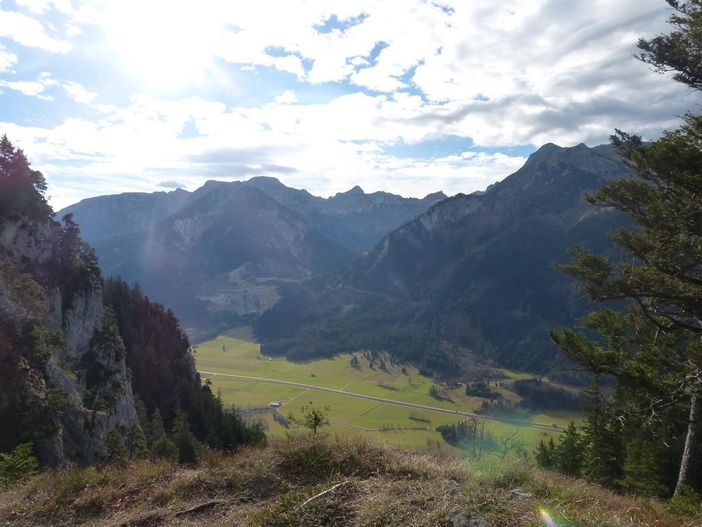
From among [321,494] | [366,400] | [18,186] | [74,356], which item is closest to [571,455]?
[321,494]

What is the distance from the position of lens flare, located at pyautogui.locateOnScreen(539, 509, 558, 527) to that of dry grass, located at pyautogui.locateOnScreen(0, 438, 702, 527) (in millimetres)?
88

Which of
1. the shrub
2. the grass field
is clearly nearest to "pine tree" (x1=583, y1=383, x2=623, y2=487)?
the shrub

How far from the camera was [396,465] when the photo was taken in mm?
9633

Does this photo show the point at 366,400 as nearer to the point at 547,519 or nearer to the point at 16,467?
Result: the point at 16,467

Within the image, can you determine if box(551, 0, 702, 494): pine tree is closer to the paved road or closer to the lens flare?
the lens flare

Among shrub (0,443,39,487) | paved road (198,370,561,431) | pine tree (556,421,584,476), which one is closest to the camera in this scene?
shrub (0,443,39,487)

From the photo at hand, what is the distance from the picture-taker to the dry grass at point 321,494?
7.36 m

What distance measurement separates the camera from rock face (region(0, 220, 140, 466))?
95.5 ft

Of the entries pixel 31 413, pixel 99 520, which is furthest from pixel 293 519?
pixel 31 413

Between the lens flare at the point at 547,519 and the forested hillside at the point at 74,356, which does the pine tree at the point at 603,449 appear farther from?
the lens flare at the point at 547,519

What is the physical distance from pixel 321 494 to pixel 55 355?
47.6 m

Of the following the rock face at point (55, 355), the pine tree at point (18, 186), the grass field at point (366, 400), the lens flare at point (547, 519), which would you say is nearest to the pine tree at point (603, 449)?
the lens flare at point (547, 519)

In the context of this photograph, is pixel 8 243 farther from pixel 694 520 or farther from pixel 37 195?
pixel 694 520

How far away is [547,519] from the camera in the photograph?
671 centimetres
